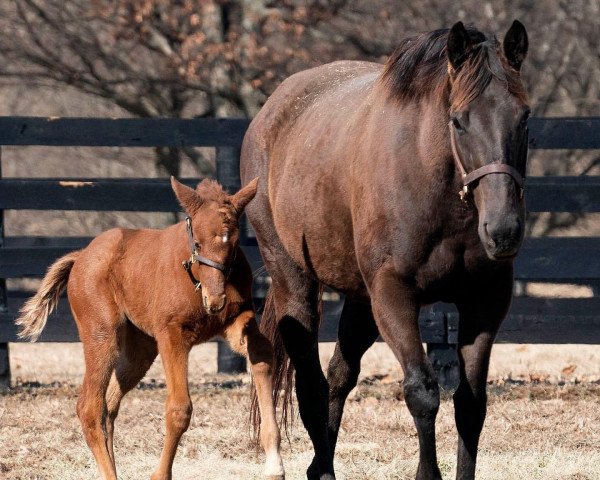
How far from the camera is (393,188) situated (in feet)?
14.1

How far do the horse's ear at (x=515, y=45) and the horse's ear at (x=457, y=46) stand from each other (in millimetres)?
139

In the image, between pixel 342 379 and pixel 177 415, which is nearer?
pixel 177 415

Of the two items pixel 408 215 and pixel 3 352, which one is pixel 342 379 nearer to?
pixel 408 215

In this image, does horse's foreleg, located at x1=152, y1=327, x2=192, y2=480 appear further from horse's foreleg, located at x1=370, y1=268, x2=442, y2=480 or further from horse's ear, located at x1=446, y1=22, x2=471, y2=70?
horse's ear, located at x1=446, y1=22, x2=471, y2=70

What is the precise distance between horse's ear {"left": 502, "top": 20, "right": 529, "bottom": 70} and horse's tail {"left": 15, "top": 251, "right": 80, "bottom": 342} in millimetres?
2611

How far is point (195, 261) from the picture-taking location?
473 centimetres

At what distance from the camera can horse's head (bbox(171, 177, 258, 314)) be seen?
15.0 ft

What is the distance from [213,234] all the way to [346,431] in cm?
220

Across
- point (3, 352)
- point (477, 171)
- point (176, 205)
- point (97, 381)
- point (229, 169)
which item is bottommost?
point (3, 352)

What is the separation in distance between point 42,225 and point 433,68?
13.7 meters

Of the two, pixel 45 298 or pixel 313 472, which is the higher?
pixel 45 298

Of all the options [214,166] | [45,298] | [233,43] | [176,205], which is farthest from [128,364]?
[214,166]

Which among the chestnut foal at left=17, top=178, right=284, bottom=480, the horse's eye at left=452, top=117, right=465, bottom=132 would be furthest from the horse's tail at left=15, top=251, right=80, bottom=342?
the horse's eye at left=452, top=117, right=465, bottom=132

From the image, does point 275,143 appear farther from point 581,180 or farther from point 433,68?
point 581,180
